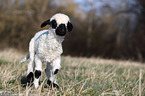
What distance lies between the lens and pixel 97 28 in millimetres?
15984

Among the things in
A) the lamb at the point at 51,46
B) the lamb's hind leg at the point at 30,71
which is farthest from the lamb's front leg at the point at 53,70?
the lamb's hind leg at the point at 30,71

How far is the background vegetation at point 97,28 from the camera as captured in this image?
1288 centimetres

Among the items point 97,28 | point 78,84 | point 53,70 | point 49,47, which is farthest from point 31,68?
point 97,28

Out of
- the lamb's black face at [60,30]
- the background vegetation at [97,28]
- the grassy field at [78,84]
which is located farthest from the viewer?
the background vegetation at [97,28]

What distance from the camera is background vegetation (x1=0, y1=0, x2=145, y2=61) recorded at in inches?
507

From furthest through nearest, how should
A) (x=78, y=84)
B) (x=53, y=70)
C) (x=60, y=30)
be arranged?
(x=78, y=84) < (x=53, y=70) < (x=60, y=30)

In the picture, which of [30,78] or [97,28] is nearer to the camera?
[30,78]

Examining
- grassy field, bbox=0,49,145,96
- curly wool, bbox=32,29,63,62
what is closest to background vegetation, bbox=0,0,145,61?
grassy field, bbox=0,49,145,96

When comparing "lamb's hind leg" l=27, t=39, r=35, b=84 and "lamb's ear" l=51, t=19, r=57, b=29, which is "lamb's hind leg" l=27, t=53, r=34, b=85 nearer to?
"lamb's hind leg" l=27, t=39, r=35, b=84

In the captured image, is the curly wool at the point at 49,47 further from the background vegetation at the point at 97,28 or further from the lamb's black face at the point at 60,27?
the background vegetation at the point at 97,28

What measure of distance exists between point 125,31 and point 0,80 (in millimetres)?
13548

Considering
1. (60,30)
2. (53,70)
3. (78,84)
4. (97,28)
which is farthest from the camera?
(97,28)

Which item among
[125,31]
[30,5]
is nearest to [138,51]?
[125,31]

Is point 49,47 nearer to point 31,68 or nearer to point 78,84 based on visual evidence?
point 31,68
